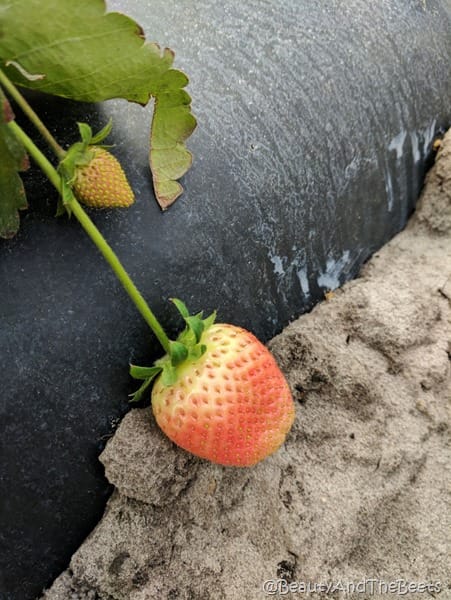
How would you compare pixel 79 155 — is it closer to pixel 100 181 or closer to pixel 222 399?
pixel 100 181

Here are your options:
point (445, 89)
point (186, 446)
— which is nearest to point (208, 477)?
point (186, 446)

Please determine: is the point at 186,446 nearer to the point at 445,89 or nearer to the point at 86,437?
the point at 86,437

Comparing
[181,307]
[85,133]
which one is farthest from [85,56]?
[181,307]

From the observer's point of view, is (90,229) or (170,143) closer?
(90,229)

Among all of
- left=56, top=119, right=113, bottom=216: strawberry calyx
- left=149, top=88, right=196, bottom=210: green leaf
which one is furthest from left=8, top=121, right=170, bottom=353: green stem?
left=149, top=88, right=196, bottom=210: green leaf

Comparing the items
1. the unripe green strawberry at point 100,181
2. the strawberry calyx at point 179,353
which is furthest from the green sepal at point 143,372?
the unripe green strawberry at point 100,181

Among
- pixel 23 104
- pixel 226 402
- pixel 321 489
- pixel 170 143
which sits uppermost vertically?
pixel 23 104
